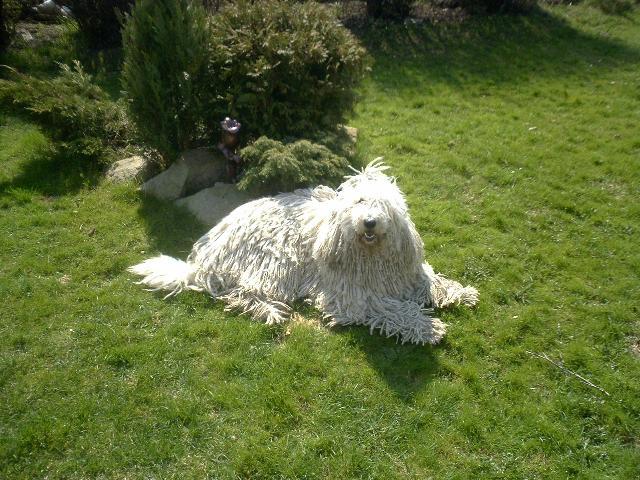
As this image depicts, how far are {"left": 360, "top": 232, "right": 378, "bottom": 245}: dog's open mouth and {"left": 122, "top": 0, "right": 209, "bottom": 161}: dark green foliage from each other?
2637 mm

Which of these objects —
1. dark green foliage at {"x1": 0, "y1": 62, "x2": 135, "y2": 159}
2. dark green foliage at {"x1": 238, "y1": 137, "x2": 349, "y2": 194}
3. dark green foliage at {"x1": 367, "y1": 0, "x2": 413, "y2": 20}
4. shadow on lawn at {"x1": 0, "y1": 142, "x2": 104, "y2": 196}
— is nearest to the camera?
dark green foliage at {"x1": 238, "y1": 137, "x2": 349, "y2": 194}

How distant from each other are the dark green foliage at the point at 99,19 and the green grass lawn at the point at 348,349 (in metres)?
3.40

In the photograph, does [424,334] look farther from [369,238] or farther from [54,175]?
[54,175]

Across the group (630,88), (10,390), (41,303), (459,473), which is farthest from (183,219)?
(630,88)

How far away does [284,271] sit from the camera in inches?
165

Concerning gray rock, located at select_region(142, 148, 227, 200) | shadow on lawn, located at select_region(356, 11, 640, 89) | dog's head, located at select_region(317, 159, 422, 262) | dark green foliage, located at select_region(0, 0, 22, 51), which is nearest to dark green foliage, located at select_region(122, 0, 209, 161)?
gray rock, located at select_region(142, 148, 227, 200)

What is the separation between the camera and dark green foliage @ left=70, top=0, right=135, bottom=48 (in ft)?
29.1

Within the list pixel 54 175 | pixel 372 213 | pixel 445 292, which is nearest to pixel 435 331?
A: pixel 445 292

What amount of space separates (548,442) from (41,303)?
13.0 feet

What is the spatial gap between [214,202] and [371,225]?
2.14 metres

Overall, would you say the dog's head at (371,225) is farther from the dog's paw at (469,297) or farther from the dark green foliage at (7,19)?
the dark green foliage at (7,19)

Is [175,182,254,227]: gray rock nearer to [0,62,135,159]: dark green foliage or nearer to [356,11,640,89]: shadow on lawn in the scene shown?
[0,62,135,159]: dark green foliage

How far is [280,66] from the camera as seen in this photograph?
5.27 meters

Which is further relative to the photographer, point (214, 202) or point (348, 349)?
point (214, 202)
